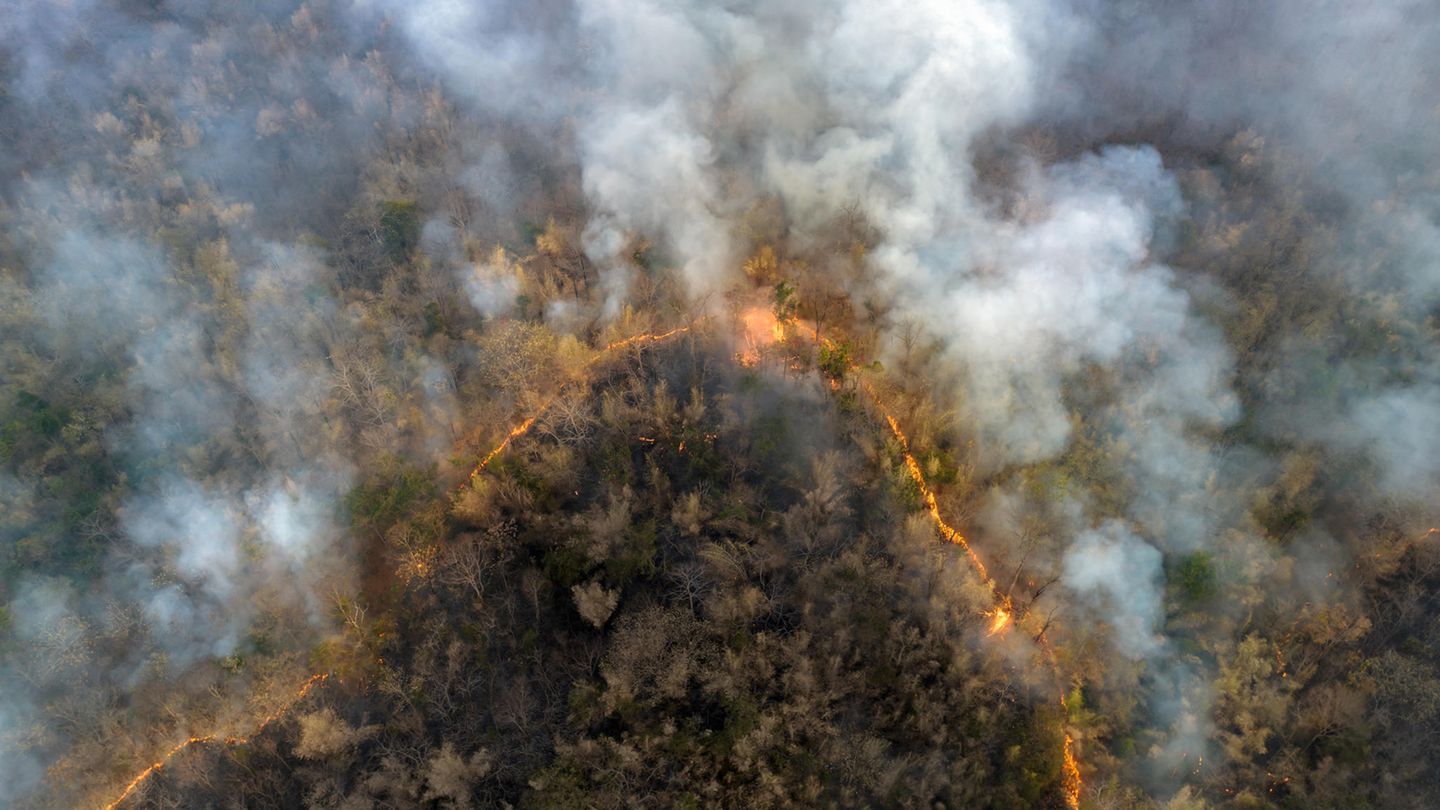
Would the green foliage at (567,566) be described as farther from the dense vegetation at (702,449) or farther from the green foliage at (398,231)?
the green foliage at (398,231)

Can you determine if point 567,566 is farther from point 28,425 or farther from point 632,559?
point 28,425

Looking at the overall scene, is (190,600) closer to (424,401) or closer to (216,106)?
(424,401)

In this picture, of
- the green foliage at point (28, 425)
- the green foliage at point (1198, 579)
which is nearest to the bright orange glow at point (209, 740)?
the green foliage at point (28, 425)

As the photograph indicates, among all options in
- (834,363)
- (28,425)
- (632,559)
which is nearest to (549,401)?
(632,559)

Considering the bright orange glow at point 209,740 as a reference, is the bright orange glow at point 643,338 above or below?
above

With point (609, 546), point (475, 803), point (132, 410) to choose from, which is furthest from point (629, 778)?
point (132, 410)

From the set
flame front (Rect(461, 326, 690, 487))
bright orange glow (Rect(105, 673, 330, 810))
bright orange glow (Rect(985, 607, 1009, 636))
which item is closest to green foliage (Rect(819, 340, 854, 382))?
flame front (Rect(461, 326, 690, 487))

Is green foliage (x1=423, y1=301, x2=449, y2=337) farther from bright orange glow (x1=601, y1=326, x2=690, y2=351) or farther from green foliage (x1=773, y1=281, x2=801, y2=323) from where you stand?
green foliage (x1=773, y1=281, x2=801, y2=323)

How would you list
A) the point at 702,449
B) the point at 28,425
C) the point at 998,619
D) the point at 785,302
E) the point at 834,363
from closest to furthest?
the point at 998,619 → the point at 28,425 → the point at 702,449 → the point at 834,363 → the point at 785,302
